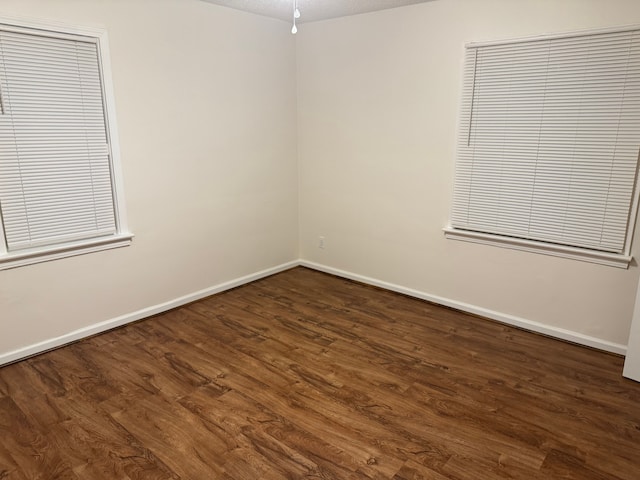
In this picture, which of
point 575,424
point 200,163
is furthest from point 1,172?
point 575,424

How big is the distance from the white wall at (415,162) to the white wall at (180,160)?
443 millimetres

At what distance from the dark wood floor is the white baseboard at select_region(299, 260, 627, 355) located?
0.33 feet

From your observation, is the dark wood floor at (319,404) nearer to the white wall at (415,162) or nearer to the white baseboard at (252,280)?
the white baseboard at (252,280)

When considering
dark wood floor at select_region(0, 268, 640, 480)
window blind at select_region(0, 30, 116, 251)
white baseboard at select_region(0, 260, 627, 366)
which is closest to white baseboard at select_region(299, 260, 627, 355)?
white baseboard at select_region(0, 260, 627, 366)

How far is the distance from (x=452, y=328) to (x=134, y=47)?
11.1 ft

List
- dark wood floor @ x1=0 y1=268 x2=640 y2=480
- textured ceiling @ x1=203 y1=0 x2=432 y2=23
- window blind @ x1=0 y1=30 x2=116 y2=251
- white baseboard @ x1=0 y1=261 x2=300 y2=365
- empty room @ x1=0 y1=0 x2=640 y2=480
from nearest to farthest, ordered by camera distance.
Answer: dark wood floor @ x1=0 y1=268 x2=640 y2=480
empty room @ x1=0 y1=0 x2=640 y2=480
window blind @ x1=0 y1=30 x2=116 y2=251
white baseboard @ x1=0 y1=261 x2=300 y2=365
textured ceiling @ x1=203 y1=0 x2=432 y2=23

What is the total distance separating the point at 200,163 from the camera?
3908 millimetres

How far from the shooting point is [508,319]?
11.9 feet

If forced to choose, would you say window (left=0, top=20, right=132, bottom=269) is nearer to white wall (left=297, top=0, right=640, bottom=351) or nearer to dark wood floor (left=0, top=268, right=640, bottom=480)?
dark wood floor (left=0, top=268, right=640, bottom=480)

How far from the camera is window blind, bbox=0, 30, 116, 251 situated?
2.81 m

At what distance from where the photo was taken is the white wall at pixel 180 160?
3.13 m

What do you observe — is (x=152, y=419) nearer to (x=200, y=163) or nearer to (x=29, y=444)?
(x=29, y=444)

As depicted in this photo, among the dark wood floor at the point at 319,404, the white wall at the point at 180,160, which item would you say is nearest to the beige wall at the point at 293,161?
the white wall at the point at 180,160

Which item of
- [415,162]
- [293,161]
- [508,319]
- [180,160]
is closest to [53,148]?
[180,160]
